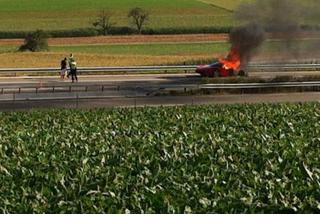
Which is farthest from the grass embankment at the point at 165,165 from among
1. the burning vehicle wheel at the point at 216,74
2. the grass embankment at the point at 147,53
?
the burning vehicle wheel at the point at 216,74

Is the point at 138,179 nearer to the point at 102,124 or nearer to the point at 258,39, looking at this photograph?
the point at 102,124

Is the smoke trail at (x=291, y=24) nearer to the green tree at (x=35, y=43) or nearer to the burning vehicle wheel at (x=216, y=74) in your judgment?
the burning vehicle wheel at (x=216, y=74)

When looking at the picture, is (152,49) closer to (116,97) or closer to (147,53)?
(147,53)

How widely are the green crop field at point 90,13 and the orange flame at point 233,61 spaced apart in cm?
4241

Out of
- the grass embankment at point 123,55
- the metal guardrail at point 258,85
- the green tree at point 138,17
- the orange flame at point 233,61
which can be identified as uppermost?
the green tree at point 138,17

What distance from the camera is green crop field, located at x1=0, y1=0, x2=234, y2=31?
8781 cm

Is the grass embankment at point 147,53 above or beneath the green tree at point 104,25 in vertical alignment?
beneath

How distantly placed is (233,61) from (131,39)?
3920 cm

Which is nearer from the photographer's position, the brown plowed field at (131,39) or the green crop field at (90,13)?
the brown plowed field at (131,39)

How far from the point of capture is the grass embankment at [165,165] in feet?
31.8

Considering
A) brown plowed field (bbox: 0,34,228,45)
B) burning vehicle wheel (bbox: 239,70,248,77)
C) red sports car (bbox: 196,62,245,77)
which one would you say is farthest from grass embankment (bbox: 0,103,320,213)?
brown plowed field (bbox: 0,34,228,45)

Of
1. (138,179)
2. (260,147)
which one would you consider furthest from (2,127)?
(138,179)

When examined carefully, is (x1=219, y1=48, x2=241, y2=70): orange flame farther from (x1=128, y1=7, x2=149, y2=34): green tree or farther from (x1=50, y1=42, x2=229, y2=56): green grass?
(x1=128, y1=7, x2=149, y2=34): green tree

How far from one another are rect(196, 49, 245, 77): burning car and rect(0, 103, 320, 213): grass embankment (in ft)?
52.6
